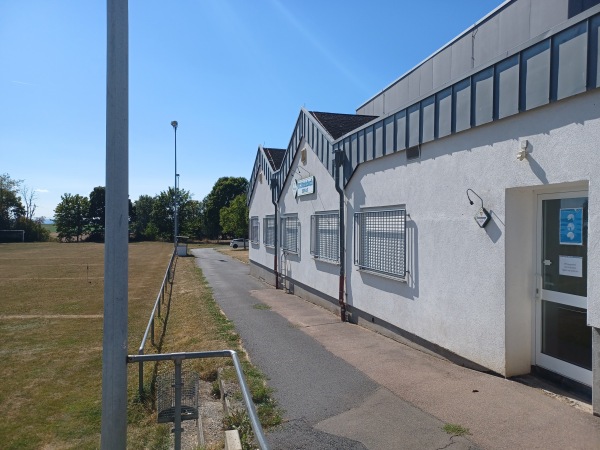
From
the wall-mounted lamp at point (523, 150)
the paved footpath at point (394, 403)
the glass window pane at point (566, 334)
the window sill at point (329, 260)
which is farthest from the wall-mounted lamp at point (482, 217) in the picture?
the window sill at point (329, 260)

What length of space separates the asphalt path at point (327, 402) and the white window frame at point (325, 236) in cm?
207

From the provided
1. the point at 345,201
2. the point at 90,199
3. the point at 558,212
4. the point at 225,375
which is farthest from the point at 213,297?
the point at 90,199

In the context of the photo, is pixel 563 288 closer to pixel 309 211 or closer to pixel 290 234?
pixel 309 211

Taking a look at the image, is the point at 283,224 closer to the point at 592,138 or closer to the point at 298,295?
the point at 298,295

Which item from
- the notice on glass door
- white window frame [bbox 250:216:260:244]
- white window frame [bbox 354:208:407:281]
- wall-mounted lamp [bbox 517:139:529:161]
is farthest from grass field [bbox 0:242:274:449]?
white window frame [bbox 250:216:260:244]

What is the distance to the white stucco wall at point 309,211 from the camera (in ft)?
37.0

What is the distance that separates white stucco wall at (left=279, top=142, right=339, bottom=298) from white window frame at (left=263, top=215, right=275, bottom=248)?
2.20 metres

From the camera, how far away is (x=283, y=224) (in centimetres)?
1631

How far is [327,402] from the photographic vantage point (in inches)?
209

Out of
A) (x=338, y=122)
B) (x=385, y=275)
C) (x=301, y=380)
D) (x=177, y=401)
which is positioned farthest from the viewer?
(x=338, y=122)

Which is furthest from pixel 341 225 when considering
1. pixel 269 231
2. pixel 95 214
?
pixel 95 214

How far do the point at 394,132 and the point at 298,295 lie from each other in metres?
7.37

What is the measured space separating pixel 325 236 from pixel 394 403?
6906 mm

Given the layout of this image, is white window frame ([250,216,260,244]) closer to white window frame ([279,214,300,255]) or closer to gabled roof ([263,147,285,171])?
gabled roof ([263,147,285,171])
